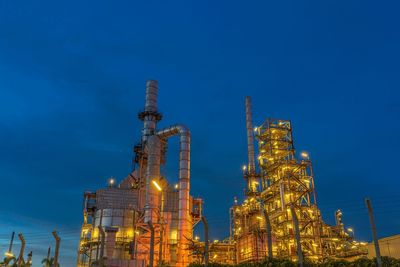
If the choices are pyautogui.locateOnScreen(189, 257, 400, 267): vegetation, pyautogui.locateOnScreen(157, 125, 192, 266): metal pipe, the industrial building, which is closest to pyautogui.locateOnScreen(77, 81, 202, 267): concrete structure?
pyautogui.locateOnScreen(157, 125, 192, 266): metal pipe

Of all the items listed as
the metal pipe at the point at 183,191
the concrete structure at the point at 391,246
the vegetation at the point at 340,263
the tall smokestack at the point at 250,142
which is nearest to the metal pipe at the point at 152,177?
the metal pipe at the point at 183,191

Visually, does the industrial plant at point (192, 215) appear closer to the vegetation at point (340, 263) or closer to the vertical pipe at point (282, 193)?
the vertical pipe at point (282, 193)

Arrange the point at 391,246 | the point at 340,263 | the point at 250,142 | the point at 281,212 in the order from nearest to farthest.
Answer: the point at 340,263 < the point at 391,246 < the point at 281,212 < the point at 250,142

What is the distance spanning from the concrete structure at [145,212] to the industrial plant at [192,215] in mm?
166

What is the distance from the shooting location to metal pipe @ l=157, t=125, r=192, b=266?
64938 mm

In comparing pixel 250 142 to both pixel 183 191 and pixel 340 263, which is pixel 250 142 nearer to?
pixel 183 191

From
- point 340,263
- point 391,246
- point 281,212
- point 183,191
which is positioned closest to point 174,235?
point 183,191

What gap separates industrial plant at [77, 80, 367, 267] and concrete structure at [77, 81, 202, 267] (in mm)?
166

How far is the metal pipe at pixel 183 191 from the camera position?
213ft

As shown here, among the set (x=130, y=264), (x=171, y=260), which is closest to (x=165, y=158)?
(x=171, y=260)

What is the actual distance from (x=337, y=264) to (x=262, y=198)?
42.5m

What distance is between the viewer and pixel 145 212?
2554 inches

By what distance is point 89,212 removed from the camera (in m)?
76.6

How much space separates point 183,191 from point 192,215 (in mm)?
11856
